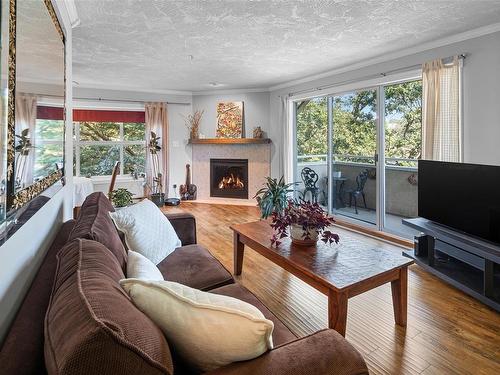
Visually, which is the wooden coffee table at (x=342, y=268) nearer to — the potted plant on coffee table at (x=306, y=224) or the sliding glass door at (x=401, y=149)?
the potted plant on coffee table at (x=306, y=224)

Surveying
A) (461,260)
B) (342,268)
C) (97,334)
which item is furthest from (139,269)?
(461,260)

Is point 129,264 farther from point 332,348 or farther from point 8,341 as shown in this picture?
point 332,348

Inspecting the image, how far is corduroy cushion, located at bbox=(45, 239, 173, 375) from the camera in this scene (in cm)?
59

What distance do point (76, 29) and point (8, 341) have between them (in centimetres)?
311

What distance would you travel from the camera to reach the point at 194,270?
1.92 metres

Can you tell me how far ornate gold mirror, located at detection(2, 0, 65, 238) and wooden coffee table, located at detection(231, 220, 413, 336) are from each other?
1.46 metres

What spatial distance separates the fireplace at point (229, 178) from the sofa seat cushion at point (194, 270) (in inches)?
164

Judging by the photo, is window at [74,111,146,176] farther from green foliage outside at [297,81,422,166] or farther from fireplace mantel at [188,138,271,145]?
green foliage outside at [297,81,422,166]

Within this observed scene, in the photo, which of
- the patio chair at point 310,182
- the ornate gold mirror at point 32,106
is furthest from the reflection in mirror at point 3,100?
the patio chair at point 310,182

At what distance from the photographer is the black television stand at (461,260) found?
7.34 ft

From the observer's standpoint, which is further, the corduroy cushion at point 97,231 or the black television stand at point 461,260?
the black television stand at point 461,260

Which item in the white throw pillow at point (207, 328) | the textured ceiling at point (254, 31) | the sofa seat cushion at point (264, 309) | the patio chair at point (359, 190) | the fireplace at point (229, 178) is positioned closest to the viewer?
the white throw pillow at point (207, 328)

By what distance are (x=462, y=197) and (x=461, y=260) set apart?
22.4 inches

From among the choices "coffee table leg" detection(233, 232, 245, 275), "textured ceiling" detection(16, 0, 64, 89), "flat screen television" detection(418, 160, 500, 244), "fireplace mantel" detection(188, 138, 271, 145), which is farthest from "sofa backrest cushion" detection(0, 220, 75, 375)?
"fireplace mantel" detection(188, 138, 271, 145)
